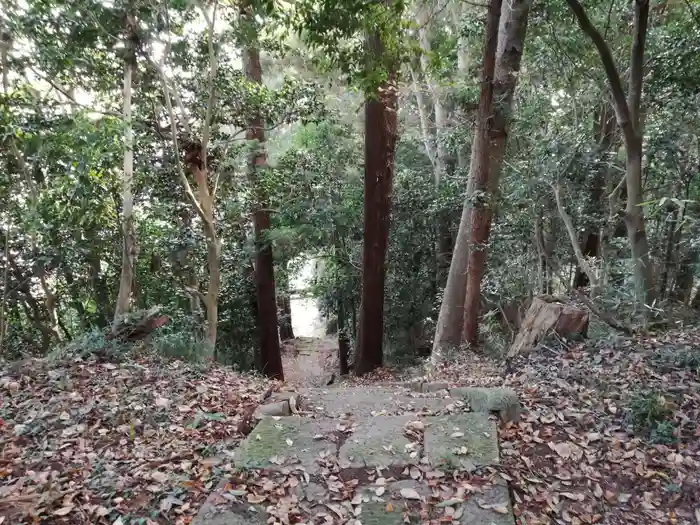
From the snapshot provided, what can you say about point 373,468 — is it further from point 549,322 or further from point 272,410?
point 549,322

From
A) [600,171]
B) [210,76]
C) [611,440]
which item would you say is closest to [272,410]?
[611,440]

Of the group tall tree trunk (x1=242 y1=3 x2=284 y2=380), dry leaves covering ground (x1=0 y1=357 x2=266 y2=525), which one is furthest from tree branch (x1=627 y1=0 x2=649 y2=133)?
tall tree trunk (x1=242 y1=3 x2=284 y2=380)

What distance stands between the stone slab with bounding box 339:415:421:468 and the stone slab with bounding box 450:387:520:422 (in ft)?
1.63

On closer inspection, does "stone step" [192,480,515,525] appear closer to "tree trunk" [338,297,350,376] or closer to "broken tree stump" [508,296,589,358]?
"broken tree stump" [508,296,589,358]

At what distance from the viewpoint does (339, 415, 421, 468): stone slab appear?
3.06 meters

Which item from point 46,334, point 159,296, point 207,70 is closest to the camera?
point 207,70

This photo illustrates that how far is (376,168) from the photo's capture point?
28.9 feet

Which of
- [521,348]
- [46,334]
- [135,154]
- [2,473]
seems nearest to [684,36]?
[521,348]

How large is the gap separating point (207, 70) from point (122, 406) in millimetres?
4202

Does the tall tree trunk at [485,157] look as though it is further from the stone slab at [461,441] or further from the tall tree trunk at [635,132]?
the stone slab at [461,441]

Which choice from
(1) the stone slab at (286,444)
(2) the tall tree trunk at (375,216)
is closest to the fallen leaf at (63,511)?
(1) the stone slab at (286,444)

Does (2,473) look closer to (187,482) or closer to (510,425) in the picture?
(187,482)

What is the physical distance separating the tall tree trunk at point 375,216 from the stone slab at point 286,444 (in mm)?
5782

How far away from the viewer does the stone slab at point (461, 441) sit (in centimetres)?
296
